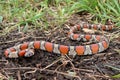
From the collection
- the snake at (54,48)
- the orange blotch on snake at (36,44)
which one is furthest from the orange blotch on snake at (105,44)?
the orange blotch on snake at (36,44)

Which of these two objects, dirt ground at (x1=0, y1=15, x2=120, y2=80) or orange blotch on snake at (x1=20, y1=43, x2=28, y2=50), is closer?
dirt ground at (x1=0, y1=15, x2=120, y2=80)

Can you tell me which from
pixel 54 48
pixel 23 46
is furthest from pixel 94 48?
pixel 23 46

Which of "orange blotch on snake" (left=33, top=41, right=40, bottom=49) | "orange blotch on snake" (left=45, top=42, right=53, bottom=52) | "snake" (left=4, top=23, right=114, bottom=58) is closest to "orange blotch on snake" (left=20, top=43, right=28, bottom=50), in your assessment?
"snake" (left=4, top=23, right=114, bottom=58)

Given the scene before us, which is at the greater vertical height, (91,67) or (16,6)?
(16,6)

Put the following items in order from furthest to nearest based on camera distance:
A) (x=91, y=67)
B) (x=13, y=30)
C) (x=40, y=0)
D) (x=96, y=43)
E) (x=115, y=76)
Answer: (x=40, y=0), (x=13, y=30), (x=96, y=43), (x=91, y=67), (x=115, y=76)

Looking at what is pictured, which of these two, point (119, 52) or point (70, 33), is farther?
point (70, 33)

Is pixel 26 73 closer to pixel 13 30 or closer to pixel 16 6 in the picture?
pixel 13 30

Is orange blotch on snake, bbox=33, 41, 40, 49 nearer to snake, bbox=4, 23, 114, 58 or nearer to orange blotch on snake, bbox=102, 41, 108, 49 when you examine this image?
snake, bbox=4, 23, 114, 58

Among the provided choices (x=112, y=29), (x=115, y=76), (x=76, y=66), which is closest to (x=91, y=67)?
(x=76, y=66)

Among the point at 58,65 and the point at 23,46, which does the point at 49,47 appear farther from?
the point at 58,65
